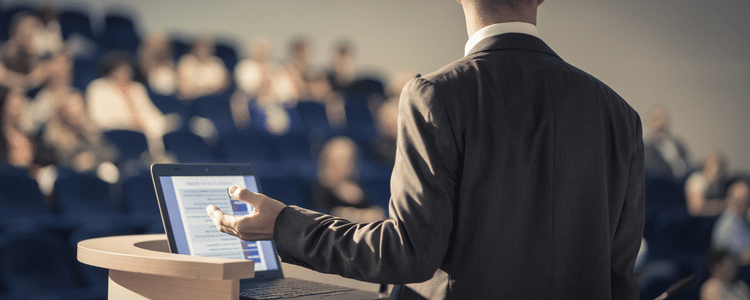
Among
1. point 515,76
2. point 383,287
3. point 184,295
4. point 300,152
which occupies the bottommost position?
point 300,152

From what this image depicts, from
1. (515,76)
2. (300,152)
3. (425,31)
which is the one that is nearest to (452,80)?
(515,76)

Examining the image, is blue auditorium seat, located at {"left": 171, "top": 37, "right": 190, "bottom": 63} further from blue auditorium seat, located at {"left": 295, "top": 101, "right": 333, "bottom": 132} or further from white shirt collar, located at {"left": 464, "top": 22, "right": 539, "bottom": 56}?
white shirt collar, located at {"left": 464, "top": 22, "right": 539, "bottom": 56}

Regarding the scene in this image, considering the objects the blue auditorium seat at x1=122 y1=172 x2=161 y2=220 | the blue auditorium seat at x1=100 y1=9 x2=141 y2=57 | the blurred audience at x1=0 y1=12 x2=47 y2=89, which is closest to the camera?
the blue auditorium seat at x1=122 y1=172 x2=161 y2=220

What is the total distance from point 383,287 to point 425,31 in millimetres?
6173

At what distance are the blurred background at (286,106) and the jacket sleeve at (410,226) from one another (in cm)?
202

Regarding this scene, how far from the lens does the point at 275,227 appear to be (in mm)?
818

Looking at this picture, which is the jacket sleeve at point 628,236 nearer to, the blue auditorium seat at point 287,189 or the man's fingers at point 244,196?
the man's fingers at point 244,196

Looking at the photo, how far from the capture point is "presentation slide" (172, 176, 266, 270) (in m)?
1.08

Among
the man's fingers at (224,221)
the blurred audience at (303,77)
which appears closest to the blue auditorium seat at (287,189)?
the blurred audience at (303,77)

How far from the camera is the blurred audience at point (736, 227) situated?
412 centimetres

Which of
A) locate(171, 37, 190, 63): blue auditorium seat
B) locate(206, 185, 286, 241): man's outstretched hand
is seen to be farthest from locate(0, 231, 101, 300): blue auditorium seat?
locate(171, 37, 190, 63): blue auditorium seat

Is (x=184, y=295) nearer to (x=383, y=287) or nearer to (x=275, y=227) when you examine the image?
(x=275, y=227)

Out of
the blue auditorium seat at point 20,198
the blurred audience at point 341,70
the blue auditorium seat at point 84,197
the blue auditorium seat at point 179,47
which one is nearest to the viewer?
the blue auditorium seat at point 20,198

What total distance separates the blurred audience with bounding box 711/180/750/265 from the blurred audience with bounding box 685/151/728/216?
263mm
